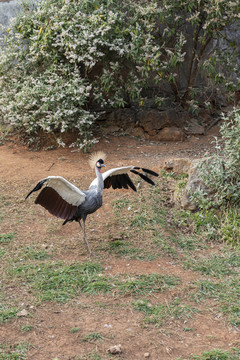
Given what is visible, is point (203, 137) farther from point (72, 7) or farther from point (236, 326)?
point (236, 326)

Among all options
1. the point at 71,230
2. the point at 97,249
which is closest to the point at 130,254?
the point at 97,249

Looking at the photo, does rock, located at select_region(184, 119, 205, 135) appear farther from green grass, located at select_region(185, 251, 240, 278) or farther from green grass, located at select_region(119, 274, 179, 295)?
green grass, located at select_region(119, 274, 179, 295)

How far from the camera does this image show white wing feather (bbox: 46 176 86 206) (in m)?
4.40

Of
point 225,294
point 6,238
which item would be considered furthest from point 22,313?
point 225,294

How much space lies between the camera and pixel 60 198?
181 inches

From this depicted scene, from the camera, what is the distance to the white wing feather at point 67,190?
4.40 meters

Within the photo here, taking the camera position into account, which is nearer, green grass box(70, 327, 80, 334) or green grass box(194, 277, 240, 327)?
green grass box(70, 327, 80, 334)

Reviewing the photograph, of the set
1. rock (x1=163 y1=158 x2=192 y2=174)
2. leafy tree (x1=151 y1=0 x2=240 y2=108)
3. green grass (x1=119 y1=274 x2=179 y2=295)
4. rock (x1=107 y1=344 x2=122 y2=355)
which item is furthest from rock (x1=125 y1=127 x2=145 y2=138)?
rock (x1=107 y1=344 x2=122 y2=355)

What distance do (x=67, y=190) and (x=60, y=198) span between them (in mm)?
124

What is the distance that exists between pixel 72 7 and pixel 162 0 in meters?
1.54

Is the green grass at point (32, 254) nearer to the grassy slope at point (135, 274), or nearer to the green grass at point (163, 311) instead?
the grassy slope at point (135, 274)

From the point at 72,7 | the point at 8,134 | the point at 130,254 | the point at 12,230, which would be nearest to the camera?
the point at 130,254

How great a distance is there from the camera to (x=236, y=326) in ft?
12.1

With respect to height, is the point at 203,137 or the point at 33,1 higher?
the point at 33,1
